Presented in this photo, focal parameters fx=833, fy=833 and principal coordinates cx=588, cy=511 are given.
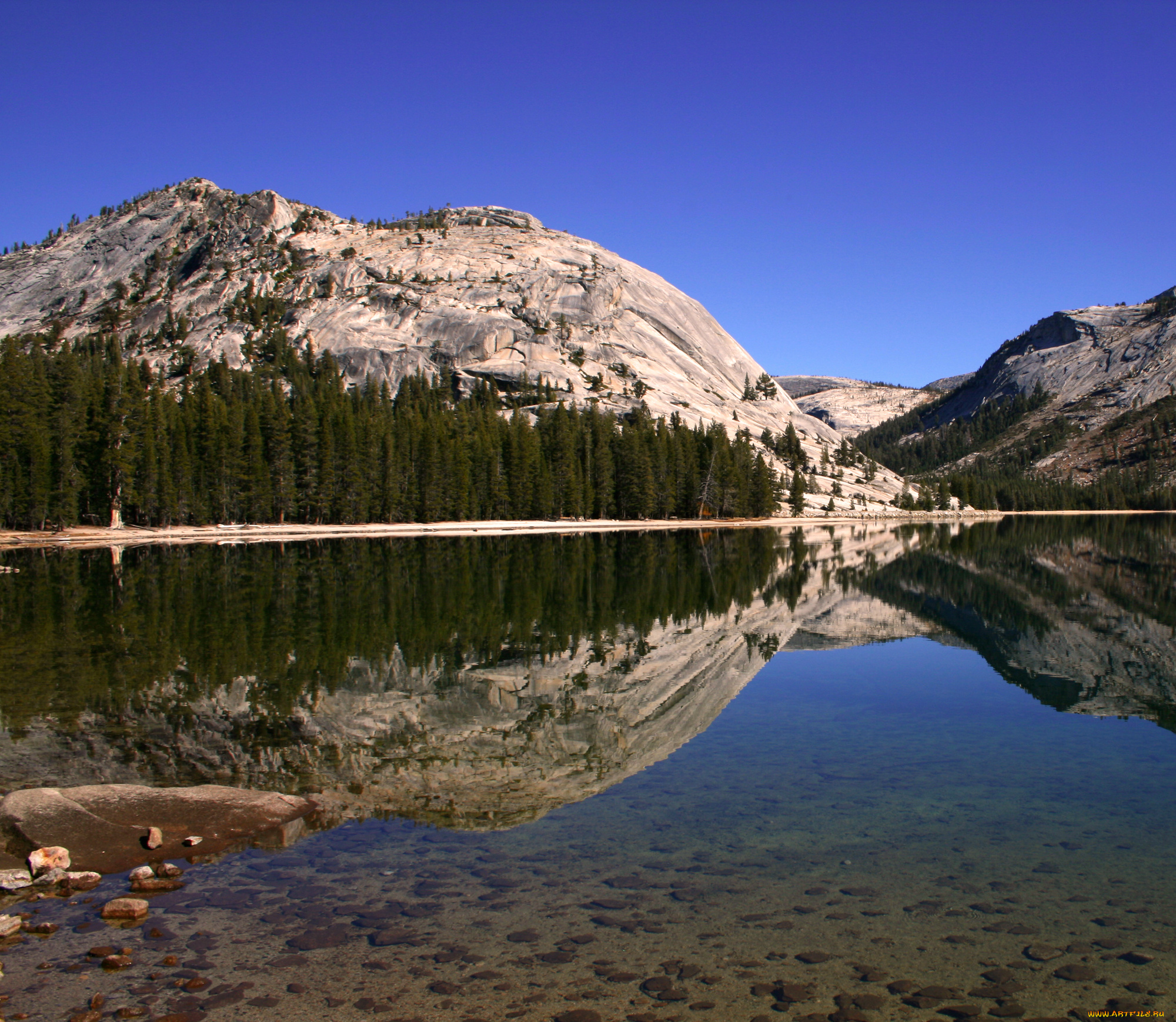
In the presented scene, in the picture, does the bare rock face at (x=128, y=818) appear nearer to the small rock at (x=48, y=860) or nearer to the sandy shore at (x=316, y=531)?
the small rock at (x=48, y=860)

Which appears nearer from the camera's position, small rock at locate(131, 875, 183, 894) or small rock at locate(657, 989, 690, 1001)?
small rock at locate(657, 989, 690, 1001)

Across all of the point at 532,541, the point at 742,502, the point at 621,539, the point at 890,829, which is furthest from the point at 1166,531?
the point at 890,829

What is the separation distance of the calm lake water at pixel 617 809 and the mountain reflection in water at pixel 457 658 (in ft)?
0.41

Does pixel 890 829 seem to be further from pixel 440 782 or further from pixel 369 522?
pixel 369 522

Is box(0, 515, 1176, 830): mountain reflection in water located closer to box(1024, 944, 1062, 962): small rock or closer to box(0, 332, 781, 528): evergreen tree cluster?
box(1024, 944, 1062, 962): small rock

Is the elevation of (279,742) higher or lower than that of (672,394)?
lower

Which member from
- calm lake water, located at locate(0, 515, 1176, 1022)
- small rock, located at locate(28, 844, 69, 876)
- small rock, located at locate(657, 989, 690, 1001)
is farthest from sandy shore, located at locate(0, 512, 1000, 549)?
small rock, located at locate(657, 989, 690, 1001)

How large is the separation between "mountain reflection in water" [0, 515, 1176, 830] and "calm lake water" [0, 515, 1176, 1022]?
0.13m

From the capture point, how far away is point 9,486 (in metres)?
74.7

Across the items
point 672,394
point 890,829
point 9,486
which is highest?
point 672,394

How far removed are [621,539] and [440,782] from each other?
72391 mm

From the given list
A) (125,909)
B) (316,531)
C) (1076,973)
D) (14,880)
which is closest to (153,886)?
(125,909)

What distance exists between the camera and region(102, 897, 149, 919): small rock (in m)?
8.79

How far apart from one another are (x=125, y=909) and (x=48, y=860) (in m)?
1.74
